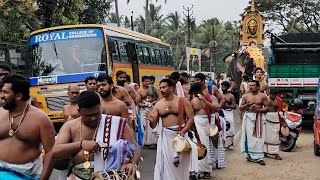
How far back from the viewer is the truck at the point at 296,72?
15352 millimetres

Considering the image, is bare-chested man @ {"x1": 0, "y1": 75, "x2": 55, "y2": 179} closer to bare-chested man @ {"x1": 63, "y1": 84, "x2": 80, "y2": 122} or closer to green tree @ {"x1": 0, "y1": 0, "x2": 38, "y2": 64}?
bare-chested man @ {"x1": 63, "y1": 84, "x2": 80, "y2": 122}

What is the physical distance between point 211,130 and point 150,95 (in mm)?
3462

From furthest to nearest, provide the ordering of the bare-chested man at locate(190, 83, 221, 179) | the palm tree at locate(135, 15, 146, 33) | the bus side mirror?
the palm tree at locate(135, 15, 146, 33), the bus side mirror, the bare-chested man at locate(190, 83, 221, 179)

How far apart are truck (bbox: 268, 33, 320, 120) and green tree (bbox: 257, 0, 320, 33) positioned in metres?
23.1

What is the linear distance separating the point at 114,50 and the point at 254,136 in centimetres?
500

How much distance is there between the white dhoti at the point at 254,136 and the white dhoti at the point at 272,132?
533 millimetres

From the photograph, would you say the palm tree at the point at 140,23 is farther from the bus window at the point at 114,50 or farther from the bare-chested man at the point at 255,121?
the bare-chested man at the point at 255,121

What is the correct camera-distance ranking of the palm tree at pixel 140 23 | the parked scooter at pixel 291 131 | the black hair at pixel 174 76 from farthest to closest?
the palm tree at pixel 140 23 < the parked scooter at pixel 291 131 < the black hair at pixel 174 76

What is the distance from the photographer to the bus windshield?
43.1 feet

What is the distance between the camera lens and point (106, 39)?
44.4 ft

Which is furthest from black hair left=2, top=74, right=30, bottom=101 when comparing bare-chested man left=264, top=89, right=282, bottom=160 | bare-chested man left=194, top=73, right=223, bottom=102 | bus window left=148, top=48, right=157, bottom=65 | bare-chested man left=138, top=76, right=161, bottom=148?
bus window left=148, top=48, right=157, bottom=65

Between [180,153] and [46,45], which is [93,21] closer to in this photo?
[46,45]

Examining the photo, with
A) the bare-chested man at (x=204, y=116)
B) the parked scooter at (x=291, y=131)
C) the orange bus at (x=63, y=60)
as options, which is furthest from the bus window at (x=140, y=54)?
the bare-chested man at (x=204, y=116)

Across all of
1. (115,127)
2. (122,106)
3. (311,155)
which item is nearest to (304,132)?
(311,155)
